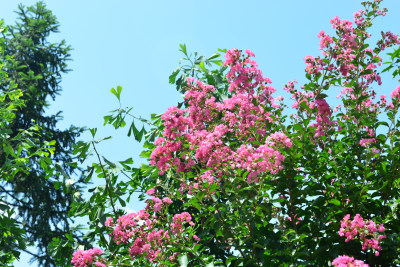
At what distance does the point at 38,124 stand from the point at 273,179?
12438mm

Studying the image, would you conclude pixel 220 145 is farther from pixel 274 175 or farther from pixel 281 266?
pixel 281 266

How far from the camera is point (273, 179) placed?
11.8ft

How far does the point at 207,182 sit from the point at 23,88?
499 inches

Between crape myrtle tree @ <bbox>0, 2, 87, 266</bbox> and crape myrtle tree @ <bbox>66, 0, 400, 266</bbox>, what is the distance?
7593mm

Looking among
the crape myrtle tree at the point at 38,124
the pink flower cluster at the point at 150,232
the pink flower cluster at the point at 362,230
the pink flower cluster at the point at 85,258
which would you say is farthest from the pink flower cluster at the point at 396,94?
the crape myrtle tree at the point at 38,124

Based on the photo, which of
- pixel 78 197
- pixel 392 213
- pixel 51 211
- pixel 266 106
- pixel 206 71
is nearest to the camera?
pixel 392 213

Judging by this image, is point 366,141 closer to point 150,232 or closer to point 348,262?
point 348,262

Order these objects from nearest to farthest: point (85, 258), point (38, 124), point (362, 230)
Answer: point (362, 230) < point (85, 258) < point (38, 124)

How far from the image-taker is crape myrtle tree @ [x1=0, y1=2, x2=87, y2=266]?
41.2 feet

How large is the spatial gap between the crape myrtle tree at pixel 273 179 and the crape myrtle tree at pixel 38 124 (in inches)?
299

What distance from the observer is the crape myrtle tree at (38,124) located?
1256 cm

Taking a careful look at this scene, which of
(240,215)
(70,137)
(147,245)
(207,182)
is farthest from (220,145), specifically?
(70,137)

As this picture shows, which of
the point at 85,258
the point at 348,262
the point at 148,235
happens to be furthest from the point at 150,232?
the point at 348,262

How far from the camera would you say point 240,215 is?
10.3 ft
